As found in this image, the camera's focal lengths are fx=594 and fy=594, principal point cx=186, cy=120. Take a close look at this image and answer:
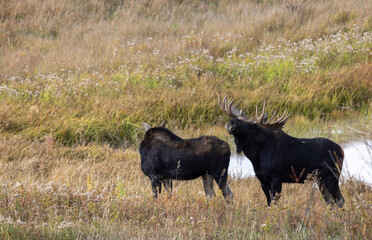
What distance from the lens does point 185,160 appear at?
711 centimetres

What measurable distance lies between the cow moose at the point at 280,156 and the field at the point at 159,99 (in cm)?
22

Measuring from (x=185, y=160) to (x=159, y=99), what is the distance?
582cm

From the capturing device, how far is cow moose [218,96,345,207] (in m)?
6.97

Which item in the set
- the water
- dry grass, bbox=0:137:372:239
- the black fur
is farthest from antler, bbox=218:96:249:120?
the water

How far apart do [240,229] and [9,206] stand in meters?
2.47

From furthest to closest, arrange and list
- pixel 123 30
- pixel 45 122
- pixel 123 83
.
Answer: pixel 123 30 < pixel 123 83 < pixel 45 122

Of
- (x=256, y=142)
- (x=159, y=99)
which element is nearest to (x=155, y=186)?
(x=256, y=142)

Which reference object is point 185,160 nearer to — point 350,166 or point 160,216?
point 160,216

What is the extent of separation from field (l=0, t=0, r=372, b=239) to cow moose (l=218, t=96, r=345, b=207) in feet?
0.71

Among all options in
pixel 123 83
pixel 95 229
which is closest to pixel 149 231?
pixel 95 229

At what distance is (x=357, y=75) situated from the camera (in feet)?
47.4

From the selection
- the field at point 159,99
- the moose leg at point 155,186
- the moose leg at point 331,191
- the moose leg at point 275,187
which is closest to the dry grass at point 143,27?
the field at point 159,99

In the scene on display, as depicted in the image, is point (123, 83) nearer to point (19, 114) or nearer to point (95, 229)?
point (19, 114)

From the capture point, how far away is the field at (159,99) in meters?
6.07
